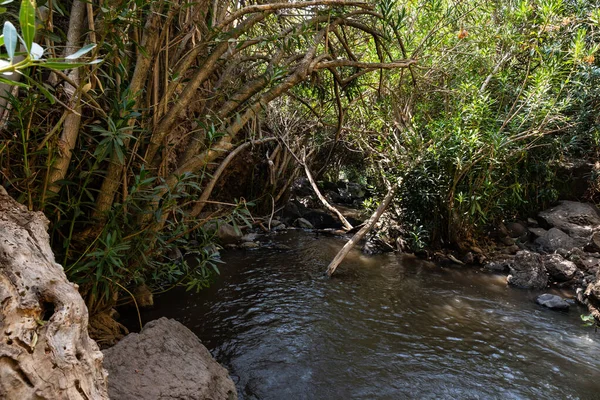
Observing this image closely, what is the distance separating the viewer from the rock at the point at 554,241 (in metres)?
7.21

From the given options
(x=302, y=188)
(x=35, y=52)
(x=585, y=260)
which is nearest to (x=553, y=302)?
(x=585, y=260)

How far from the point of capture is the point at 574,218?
8008 mm

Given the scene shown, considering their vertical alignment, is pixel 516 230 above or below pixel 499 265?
above

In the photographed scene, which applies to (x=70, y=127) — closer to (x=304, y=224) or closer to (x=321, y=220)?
(x=304, y=224)

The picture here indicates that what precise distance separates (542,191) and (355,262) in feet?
16.9

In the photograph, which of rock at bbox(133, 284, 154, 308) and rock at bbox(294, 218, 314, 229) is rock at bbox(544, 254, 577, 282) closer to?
rock at bbox(294, 218, 314, 229)

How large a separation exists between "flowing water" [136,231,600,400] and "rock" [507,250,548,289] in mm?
241

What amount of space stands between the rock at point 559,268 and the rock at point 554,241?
3.58ft

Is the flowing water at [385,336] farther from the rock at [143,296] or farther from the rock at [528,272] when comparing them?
the rock at [528,272]

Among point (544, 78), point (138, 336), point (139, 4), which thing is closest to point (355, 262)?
point (544, 78)

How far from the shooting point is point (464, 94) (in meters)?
6.23

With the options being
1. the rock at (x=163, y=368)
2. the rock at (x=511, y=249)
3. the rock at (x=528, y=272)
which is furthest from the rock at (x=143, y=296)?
the rock at (x=511, y=249)

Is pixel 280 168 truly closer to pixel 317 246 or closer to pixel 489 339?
pixel 317 246

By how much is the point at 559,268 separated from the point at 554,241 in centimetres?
153
